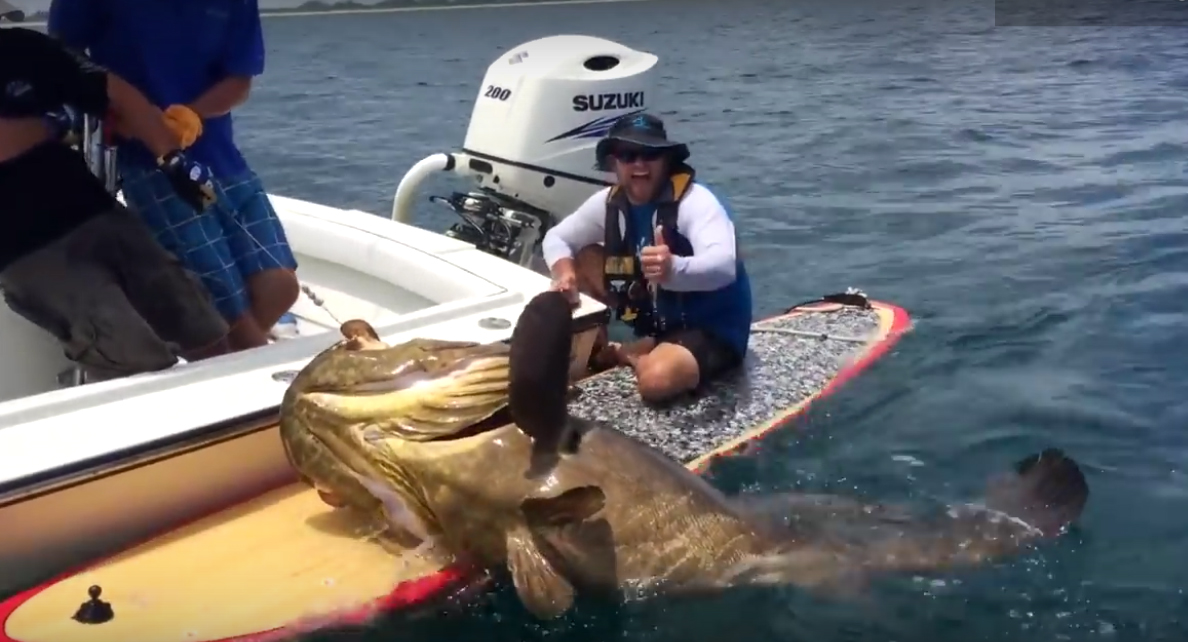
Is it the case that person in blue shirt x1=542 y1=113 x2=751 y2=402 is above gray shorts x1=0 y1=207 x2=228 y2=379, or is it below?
below

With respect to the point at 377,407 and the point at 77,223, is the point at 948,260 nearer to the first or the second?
the point at 377,407

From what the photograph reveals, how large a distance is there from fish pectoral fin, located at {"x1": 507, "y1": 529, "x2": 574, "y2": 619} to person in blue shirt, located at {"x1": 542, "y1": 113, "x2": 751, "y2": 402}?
1691 mm

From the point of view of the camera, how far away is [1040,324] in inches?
283

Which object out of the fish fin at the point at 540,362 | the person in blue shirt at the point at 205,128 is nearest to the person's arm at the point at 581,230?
the person in blue shirt at the point at 205,128

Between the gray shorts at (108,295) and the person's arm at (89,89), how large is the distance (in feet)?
0.96

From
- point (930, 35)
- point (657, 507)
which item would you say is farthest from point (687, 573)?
point (930, 35)

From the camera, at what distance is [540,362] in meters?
3.46

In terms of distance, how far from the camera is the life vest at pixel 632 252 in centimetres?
549

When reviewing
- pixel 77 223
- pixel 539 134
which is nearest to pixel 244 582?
pixel 77 223

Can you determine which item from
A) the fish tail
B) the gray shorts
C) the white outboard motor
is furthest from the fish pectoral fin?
the white outboard motor

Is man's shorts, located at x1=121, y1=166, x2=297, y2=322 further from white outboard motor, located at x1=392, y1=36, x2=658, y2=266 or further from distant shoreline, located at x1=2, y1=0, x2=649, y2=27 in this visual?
distant shoreline, located at x1=2, y1=0, x2=649, y2=27

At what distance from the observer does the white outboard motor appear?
6.58 m

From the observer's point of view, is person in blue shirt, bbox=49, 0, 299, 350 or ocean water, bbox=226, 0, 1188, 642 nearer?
ocean water, bbox=226, 0, 1188, 642

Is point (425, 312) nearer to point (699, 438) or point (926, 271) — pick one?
point (699, 438)
